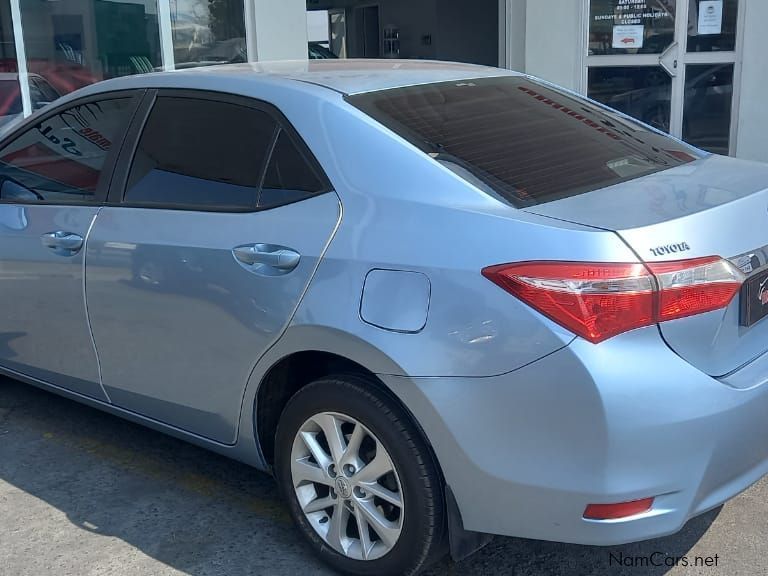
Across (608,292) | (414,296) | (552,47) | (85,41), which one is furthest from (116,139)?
(552,47)

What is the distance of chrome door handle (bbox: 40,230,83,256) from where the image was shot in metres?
3.61

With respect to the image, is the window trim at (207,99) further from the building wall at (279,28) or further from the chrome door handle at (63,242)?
the building wall at (279,28)

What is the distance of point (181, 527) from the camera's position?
3.41m

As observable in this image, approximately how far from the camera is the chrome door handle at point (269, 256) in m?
2.91

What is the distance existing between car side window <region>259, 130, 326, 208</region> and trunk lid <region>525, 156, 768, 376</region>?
777 millimetres

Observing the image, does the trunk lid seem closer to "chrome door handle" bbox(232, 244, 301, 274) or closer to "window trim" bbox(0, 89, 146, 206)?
"chrome door handle" bbox(232, 244, 301, 274)

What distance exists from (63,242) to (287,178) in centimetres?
114

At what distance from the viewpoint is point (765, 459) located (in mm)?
2713

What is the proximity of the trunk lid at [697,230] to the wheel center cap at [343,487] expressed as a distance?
104 cm

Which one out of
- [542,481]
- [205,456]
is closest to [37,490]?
[205,456]

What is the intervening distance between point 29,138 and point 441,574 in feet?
8.67

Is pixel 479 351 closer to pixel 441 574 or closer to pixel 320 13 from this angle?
pixel 441 574

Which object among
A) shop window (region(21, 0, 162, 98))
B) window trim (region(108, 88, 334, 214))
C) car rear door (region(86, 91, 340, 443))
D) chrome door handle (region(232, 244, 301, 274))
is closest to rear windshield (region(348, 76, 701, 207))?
window trim (region(108, 88, 334, 214))
